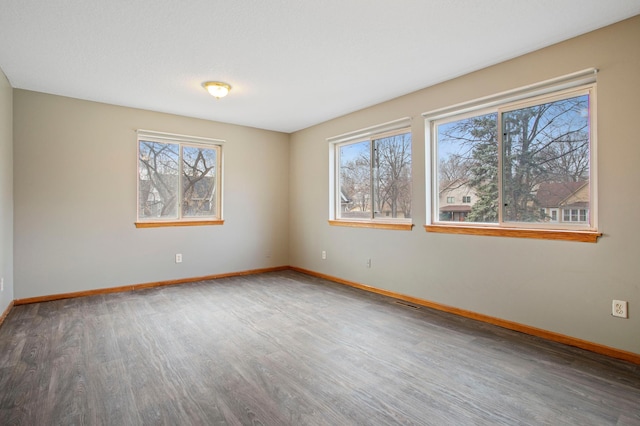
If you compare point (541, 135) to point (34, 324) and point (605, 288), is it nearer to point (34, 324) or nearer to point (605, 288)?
point (605, 288)

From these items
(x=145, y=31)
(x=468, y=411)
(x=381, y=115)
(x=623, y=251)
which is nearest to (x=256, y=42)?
(x=145, y=31)

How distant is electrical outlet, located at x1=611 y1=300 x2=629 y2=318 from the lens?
2371 millimetres

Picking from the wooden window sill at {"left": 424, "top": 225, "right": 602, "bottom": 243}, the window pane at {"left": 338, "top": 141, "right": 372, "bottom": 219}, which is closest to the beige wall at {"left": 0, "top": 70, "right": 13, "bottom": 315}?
the window pane at {"left": 338, "top": 141, "right": 372, "bottom": 219}

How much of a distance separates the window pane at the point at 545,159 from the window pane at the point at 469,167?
0.13 metres

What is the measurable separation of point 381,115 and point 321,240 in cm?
216

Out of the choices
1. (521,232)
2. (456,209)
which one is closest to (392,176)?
(456,209)

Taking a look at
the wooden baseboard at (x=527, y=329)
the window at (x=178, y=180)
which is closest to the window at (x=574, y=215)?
the wooden baseboard at (x=527, y=329)

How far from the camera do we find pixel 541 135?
9.51 ft

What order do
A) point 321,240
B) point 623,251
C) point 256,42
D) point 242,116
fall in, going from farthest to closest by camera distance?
point 321,240, point 242,116, point 256,42, point 623,251

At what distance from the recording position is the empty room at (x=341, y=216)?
205 centimetres

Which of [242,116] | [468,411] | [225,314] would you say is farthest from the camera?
[242,116]

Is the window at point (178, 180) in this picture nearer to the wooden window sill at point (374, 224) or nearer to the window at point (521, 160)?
the wooden window sill at point (374, 224)

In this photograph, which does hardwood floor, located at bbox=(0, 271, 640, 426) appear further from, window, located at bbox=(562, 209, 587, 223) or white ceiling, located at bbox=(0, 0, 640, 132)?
white ceiling, located at bbox=(0, 0, 640, 132)

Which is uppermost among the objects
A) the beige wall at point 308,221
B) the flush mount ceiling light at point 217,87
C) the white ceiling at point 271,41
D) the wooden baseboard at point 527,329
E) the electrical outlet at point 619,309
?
the white ceiling at point 271,41
